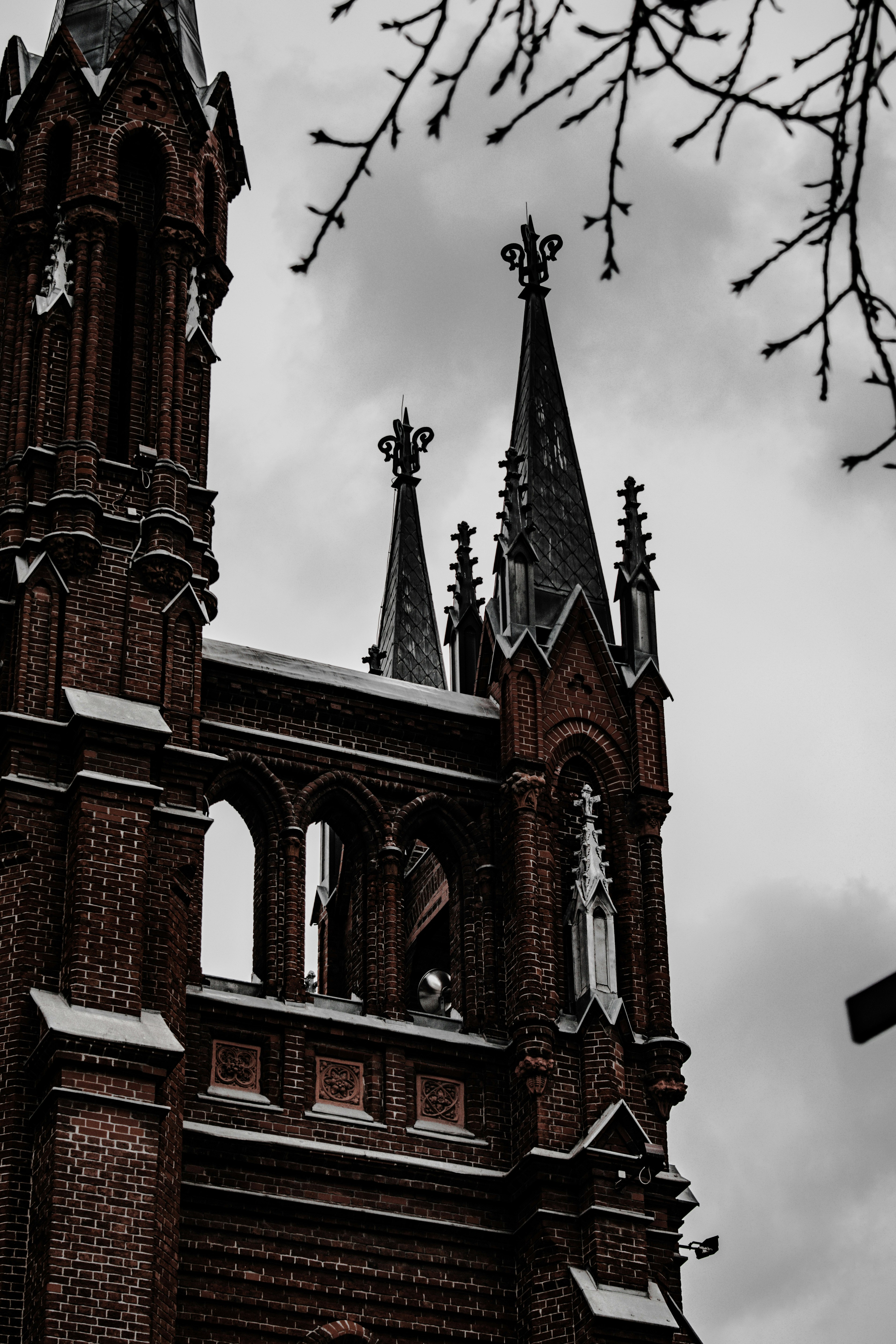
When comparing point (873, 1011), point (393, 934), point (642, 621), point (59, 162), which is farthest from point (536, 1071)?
point (873, 1011)

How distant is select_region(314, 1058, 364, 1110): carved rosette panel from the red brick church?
1.2 inches

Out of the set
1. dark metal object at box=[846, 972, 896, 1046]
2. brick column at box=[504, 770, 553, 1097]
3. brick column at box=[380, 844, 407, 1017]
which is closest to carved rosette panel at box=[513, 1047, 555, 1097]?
brick column at box=[504, 770, 553, 1097]

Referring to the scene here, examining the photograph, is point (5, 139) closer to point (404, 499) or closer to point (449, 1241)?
point (404, 499)

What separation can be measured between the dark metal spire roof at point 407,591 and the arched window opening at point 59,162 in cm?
881

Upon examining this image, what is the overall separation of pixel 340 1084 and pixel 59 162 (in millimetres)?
10613

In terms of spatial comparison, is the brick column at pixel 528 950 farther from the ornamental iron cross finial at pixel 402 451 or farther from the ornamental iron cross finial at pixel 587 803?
the ornamental iron cross finial at pixel 402 451

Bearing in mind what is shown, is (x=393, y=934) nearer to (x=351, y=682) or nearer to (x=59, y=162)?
(x=351, y=682)

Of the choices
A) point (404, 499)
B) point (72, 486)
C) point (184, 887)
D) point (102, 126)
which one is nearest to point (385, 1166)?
point (184, 887)

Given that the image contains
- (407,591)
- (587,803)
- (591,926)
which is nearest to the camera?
(591,926)

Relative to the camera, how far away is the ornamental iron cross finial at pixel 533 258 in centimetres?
3108

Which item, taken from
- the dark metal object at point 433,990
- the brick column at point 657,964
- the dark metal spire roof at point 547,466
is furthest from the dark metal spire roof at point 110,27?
the dark metal object at point 433,990

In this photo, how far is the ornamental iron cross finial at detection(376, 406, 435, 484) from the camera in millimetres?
36500

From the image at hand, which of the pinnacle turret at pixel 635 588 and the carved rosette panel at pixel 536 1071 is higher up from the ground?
the pinnacle turret at pixel 635 588

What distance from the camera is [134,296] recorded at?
2630 centimetres
